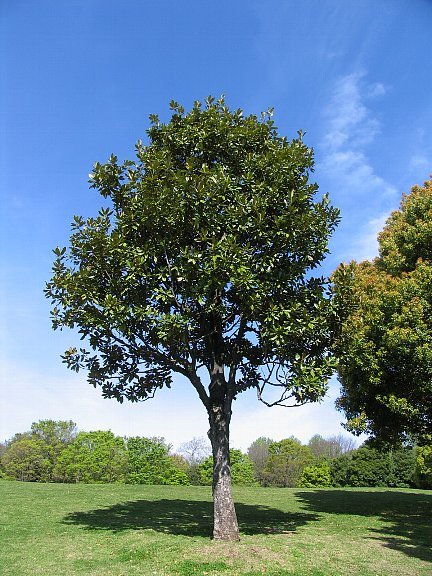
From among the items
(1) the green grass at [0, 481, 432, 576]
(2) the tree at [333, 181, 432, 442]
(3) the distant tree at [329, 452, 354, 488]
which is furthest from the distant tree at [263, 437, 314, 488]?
(2) the tree at [333, 181, 432, 442]

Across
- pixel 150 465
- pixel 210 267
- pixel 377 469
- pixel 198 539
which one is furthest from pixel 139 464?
pixel 210 267

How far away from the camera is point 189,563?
381 inches

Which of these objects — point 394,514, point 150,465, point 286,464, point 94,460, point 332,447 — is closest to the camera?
point 394,514

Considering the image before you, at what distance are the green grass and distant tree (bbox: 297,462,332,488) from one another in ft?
73.0

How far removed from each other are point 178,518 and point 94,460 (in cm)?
2915

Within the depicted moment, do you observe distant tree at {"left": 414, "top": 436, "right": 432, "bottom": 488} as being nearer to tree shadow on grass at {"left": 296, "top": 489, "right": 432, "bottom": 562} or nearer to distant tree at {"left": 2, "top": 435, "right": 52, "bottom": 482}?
tree shadow on grass at {"left": 296, "top": 489, "right": 432, "bottom": 562}

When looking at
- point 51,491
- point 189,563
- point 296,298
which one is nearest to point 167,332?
point 296,298

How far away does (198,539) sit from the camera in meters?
12.0

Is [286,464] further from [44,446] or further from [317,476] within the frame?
[44,446]

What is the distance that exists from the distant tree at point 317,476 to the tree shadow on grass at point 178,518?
952 inches

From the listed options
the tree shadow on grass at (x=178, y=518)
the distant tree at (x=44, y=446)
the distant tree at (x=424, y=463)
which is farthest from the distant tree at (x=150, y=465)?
the tree shadow on grass at (x=178, y=518)

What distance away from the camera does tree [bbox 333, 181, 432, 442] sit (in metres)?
15.6

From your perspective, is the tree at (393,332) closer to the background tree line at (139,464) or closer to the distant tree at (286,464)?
the background tree line at (139,464)

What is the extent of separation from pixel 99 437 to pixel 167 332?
36.2 metres
